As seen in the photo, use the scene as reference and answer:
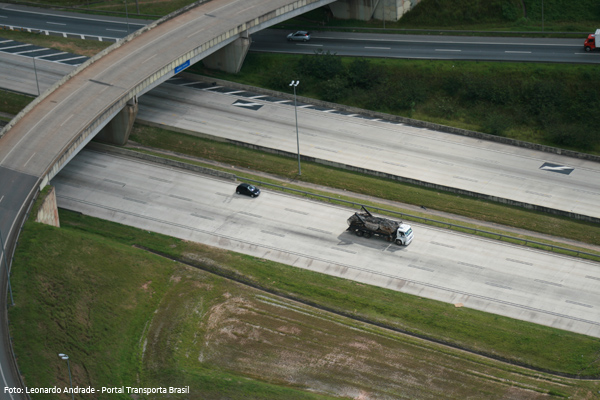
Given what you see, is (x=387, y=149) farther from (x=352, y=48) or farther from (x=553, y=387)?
(x=553, y=387)

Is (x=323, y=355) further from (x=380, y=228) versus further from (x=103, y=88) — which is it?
(x=103, y=88)

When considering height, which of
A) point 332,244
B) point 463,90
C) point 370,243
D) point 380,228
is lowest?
point 370,243

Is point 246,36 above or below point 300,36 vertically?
above

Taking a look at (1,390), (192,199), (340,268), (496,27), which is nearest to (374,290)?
(340,268)

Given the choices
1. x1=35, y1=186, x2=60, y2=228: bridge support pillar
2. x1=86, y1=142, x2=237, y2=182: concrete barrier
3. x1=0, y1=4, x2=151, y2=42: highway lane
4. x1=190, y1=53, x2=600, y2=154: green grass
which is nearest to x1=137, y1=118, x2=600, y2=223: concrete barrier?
x1=86, y1=142, x2=237, y2=182: concrete barrier

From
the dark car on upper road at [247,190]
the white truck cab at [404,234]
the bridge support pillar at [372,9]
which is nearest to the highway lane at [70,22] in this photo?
the bridge support pillar at [372,9]
